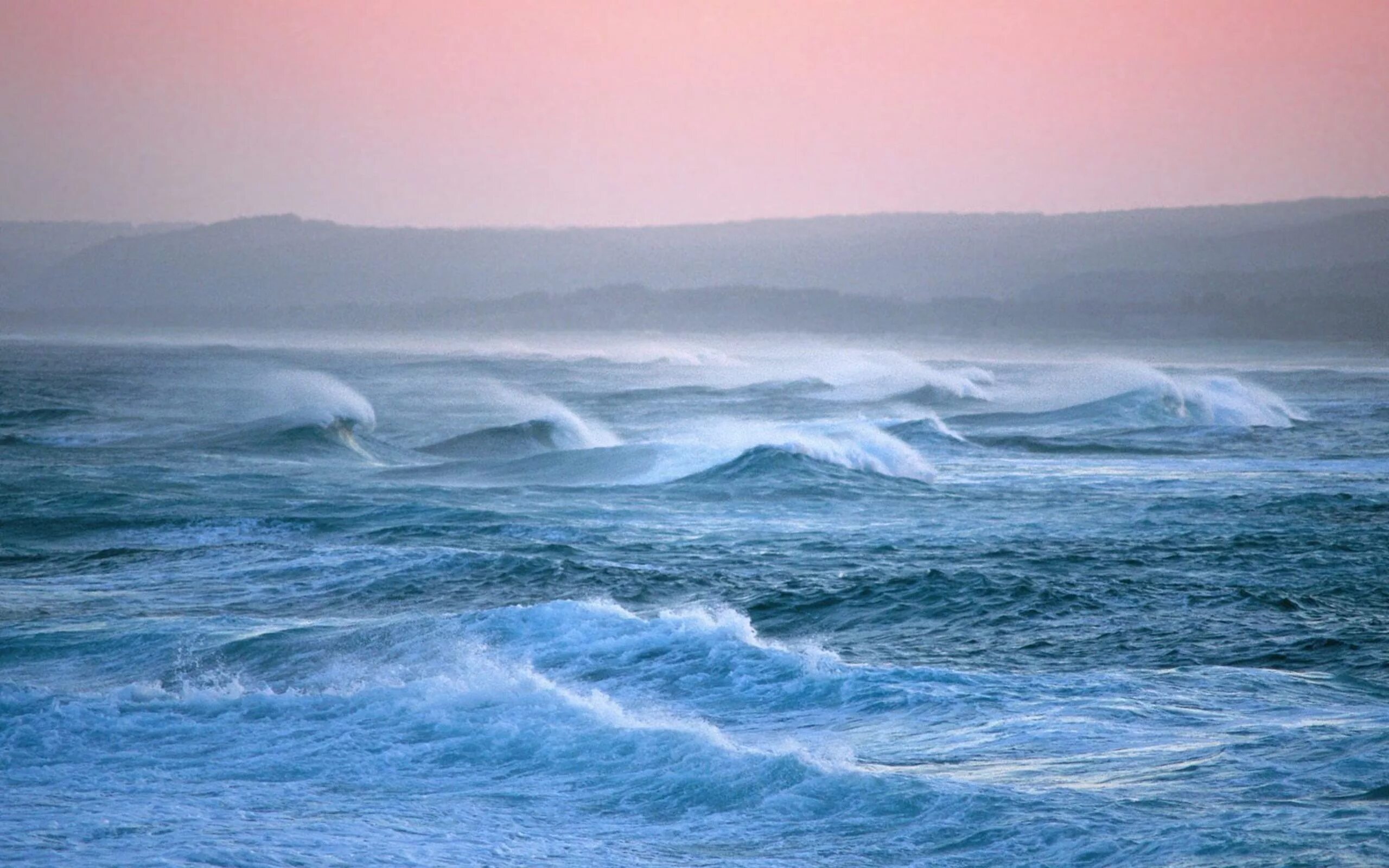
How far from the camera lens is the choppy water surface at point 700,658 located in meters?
5.61

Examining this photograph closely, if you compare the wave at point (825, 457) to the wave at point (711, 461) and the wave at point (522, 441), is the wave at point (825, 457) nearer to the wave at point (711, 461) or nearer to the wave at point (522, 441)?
the wave at point (711, 461)

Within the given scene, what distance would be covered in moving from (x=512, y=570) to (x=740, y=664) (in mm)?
4054

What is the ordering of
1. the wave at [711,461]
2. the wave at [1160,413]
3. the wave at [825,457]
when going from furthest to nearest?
the wave at [1160,413] < the wave at [711,461] < the wave at [825,457]

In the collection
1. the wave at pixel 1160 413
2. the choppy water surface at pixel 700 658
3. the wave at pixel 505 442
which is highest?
the wave at pixel 1160 413

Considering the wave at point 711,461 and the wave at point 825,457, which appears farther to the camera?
the wave at point 711,461

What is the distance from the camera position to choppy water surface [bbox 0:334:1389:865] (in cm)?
561

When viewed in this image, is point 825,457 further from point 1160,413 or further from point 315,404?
point 1160,413

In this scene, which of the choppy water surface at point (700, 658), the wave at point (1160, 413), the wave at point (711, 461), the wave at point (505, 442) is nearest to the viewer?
the choppy water surface at point (700, 658)

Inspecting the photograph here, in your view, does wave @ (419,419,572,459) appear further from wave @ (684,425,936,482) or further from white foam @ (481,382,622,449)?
wave @ (684,425,936,482)

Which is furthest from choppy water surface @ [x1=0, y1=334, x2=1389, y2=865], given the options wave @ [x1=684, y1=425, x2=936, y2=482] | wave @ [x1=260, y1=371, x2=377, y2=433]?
wave @ [x1=260, y1=371, x2=377, y2=433]

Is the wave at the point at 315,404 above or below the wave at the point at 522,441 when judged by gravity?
above

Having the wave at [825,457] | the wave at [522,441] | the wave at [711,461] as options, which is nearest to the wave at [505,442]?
the wave at [522,441]

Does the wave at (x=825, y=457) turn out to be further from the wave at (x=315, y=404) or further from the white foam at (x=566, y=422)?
the wave at (x=315, y=404)

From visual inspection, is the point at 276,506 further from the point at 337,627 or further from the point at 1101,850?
the point at 1101,850
